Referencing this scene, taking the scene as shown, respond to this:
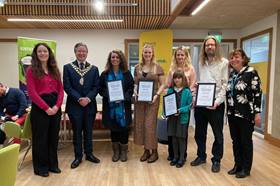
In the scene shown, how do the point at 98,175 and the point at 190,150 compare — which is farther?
the point at 190,150

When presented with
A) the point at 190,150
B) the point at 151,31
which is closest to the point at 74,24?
the point at 151,31

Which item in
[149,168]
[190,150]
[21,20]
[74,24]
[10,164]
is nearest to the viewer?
[10,164]

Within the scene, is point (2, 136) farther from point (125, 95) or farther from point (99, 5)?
point (99, 5)

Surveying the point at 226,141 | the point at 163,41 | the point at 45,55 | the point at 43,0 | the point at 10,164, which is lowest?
the point at 226,141

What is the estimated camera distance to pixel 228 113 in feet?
10.5

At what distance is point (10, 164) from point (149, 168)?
7.58 ft

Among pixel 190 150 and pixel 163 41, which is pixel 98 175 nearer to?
pixel 190 150

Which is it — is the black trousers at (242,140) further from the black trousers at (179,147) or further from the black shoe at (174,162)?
the black shoe at (174,162)

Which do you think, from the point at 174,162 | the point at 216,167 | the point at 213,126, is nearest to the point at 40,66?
the point at 174,162

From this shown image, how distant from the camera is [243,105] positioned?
300 cm

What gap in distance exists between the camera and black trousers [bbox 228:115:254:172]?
9.94 feet

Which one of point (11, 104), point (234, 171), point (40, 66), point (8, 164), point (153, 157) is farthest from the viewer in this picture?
point (11, 104)

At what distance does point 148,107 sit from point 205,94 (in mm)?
790

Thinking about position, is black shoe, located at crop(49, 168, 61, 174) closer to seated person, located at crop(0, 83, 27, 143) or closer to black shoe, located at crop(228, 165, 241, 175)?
seated person, located at crop(0, 83, 27, 143)
